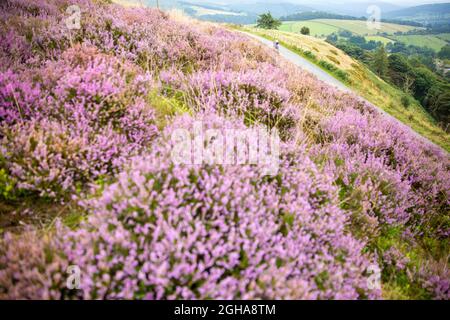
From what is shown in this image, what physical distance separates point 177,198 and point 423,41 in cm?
20408

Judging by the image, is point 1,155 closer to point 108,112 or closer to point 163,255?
point 108,112

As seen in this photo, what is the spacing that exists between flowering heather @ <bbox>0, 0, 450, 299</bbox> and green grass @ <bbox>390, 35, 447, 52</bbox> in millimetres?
180175

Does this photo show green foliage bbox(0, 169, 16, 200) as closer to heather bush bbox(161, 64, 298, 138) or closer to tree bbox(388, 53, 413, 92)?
heather bush bbox(161, 64, 298, 138)

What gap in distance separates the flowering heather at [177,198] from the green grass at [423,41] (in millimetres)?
180175

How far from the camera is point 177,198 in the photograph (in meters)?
2.11

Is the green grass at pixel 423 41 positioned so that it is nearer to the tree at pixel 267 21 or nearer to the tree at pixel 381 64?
the tree at pixel 381 64

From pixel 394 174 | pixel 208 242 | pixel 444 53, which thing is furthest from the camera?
pixel 444 53

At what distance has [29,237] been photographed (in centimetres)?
195

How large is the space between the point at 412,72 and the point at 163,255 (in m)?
95.0

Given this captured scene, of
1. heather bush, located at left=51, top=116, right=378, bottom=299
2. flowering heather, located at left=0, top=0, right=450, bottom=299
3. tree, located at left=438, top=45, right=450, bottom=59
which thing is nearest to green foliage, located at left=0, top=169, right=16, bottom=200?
flowering heather, located at left=0, top=0, right=450, bottom=299

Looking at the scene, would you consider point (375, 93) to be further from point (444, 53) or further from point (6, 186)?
point (444, 53)

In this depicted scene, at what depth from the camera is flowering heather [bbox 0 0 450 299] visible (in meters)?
1.78

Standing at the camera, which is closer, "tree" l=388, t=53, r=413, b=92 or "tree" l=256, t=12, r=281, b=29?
"tree" l=256, t=12, r=281, b=29

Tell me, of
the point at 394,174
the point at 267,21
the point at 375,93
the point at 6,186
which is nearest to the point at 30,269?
the point at 6,186
